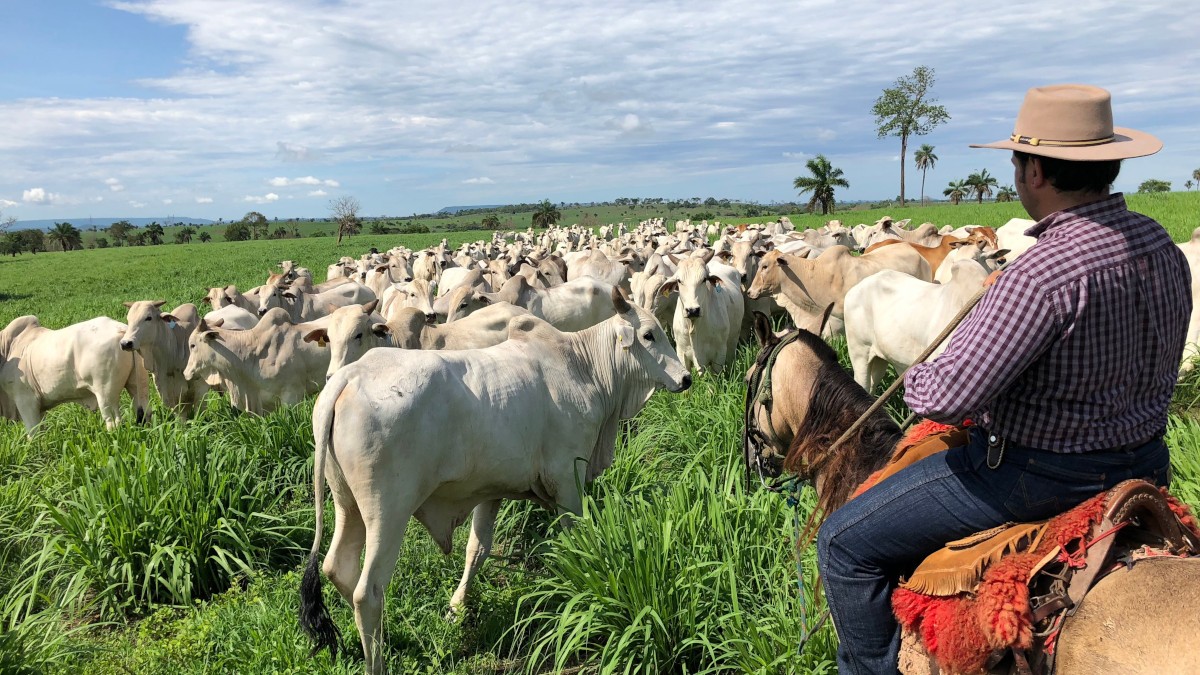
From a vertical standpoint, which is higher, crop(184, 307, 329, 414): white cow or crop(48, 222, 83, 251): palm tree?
crop(48, 222, 83, 251): palm tree

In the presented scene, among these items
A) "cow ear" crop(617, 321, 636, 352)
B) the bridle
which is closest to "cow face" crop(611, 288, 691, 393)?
"cow ear" crop(617, 321, 636, 352)

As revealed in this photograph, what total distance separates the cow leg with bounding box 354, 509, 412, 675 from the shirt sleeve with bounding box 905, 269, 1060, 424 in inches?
123

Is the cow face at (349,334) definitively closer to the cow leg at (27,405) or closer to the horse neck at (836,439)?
the cow leg at (27,405)

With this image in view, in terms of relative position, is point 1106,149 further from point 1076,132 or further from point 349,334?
point 349,334

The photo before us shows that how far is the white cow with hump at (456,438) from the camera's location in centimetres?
448

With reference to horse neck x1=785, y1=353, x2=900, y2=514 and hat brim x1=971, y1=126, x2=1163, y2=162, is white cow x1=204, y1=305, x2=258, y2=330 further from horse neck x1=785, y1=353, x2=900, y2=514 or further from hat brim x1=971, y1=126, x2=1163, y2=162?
hat brim x1=971, y1=126, x2=1163, y2=162

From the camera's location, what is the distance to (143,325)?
33.8 feet

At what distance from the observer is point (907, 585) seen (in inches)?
106

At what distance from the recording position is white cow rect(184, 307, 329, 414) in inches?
391

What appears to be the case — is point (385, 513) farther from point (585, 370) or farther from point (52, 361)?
point (52, 361)

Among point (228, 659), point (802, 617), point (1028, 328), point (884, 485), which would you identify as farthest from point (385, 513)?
point (1028, 328)

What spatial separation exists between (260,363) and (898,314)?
771 cm

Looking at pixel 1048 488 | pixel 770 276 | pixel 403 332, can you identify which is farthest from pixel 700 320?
pixel 1048 488

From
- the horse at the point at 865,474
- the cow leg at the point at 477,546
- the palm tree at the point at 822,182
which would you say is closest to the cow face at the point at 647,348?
the cow leg at the point at 477,546
